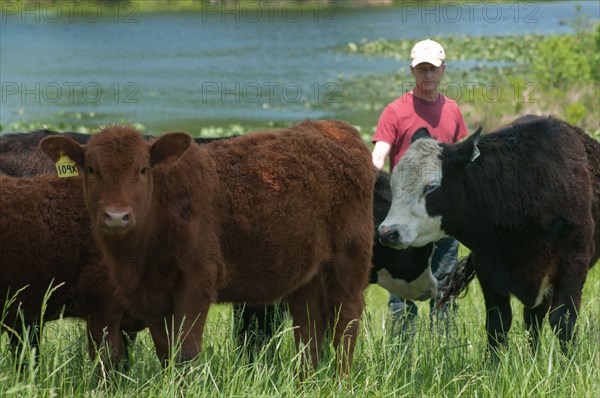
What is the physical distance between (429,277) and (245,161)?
259cm

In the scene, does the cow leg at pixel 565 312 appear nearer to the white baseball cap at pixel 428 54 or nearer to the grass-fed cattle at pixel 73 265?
the grass-fed cattle at pixel 73 265

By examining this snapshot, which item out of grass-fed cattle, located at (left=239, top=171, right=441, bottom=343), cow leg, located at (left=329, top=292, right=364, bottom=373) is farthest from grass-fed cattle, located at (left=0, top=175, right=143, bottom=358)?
grass-fed cattle, located at (left=239, top=171, right=441, bottom=343)

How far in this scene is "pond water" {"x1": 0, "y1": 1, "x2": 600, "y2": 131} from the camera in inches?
1165

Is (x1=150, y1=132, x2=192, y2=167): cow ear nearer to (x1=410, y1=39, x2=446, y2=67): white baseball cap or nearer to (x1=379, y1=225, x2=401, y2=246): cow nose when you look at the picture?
(x1=379, y1=225, x2=401, y2=246): cow nose

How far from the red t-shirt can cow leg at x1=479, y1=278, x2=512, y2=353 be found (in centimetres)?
142

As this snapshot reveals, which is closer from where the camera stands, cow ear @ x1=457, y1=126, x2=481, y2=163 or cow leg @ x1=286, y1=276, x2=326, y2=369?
cow ear @ x1=457, y1=126, x2=481, y2=163

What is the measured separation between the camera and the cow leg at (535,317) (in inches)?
291

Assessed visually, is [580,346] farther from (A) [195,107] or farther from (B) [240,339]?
(A) [195,107]

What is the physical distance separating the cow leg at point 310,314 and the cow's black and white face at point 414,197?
655 mm

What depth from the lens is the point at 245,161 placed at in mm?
6832

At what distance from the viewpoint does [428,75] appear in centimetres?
827

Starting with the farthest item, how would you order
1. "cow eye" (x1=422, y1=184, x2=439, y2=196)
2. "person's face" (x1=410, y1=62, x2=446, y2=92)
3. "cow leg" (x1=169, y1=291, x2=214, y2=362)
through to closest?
1. "person's face" (x1=410, y1=62, x2=446, y2=92)
2. "cow eye" (x1=422, y1=184, x2=439, y2=196)
3. "cow leg" (x1=169, y1=291, x2=214, y2=362)

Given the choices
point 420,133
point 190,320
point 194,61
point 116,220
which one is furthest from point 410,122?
point 194,61

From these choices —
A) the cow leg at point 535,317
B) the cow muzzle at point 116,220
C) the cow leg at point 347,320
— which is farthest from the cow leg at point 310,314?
the cow muzzle at point 116,220
